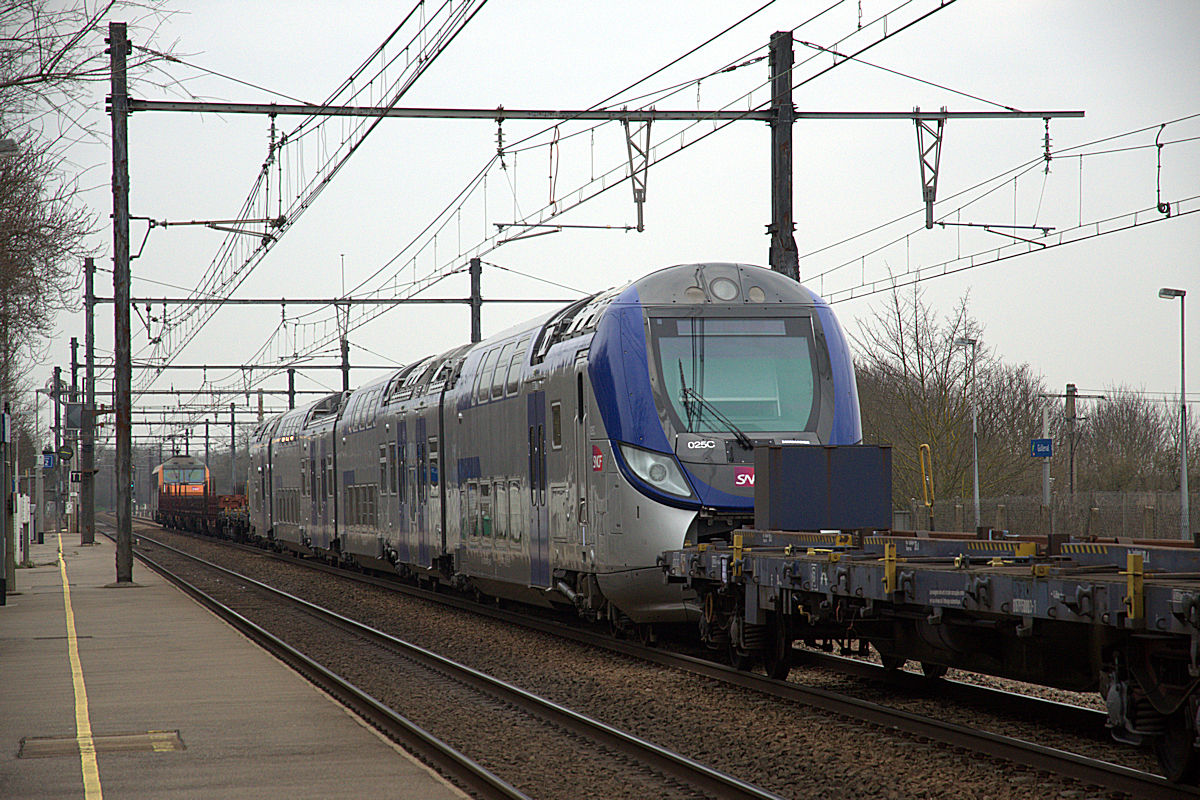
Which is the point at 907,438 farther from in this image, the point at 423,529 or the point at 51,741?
the point at 51,741

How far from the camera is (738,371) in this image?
558 inches

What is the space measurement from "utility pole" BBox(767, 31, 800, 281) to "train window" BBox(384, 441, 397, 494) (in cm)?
1045

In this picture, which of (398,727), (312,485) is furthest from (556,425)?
(312,485)

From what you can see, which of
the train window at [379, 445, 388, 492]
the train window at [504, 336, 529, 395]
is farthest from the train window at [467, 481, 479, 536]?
the train window at [379, 445, 388, 492]

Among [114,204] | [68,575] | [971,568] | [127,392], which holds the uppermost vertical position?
[114,204]

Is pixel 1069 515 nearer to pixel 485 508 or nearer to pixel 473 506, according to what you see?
pixel 473 506

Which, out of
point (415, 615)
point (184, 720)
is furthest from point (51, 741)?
point (415, 615)

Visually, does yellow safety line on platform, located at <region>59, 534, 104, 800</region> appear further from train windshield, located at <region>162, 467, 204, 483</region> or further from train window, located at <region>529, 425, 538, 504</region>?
train windshield, located at <region>162, 467, 204, 483</region>

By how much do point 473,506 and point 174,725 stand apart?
9.37 meters


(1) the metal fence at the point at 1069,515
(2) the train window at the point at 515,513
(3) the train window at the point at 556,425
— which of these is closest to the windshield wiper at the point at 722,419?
(3) the train window at the point at 556,425

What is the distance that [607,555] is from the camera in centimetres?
1388

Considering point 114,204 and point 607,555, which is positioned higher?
point 114,204

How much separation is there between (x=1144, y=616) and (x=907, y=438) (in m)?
33.2

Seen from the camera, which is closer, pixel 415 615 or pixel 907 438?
pixel 415 615
